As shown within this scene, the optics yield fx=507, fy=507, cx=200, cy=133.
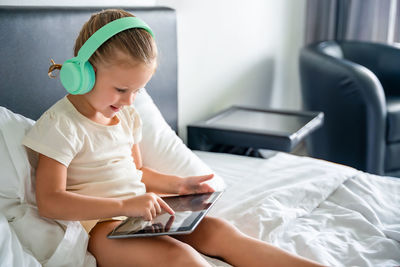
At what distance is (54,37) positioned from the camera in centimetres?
140

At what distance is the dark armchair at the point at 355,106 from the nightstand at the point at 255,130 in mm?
328

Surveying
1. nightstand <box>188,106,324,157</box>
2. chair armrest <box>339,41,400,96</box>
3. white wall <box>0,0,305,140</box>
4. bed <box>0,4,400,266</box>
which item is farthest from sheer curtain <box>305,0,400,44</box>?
bed <box>0,4,400,266</box>

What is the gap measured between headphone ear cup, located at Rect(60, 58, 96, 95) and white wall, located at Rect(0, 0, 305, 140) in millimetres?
465

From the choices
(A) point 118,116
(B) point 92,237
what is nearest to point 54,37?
(A) point 118,116

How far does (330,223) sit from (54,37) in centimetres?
91

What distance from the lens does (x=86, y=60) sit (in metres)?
1.06

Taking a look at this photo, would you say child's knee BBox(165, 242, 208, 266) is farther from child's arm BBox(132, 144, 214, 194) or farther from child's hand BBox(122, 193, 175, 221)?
child's arm BBox(132, 144, 214, 194)

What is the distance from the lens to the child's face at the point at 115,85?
109 cm

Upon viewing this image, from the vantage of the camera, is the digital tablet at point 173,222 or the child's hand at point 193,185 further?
the child's hand at point 193,185

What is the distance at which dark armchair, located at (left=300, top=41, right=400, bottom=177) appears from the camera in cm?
241

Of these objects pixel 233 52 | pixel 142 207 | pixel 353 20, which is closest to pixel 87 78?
pixel 142 207

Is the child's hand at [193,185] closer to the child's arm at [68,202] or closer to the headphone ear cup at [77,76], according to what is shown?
the child's arm at [68,202]

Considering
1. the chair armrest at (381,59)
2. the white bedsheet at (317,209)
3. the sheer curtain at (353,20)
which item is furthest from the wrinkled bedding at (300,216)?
the sheer curtain at (353,20)

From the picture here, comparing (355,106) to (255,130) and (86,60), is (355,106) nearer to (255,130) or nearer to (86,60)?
A: (255,130)
